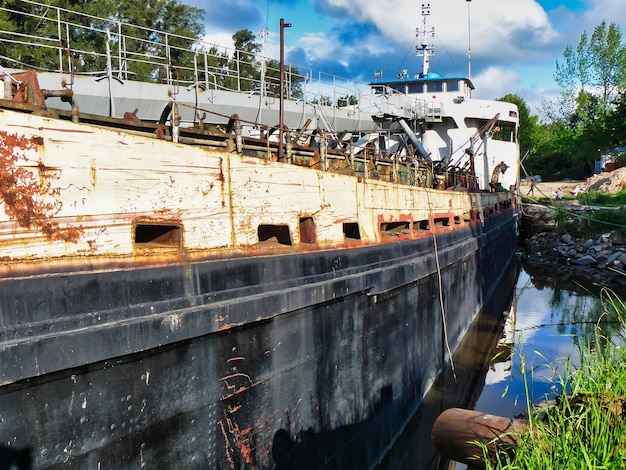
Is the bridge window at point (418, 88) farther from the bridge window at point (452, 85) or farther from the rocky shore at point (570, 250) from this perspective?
the rocky shore at point (570, 250)

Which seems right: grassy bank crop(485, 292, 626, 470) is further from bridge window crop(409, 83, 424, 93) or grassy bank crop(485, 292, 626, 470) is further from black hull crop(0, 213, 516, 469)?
bridge window crop(409, 83, 424, 93)

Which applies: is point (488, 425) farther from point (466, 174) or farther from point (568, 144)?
point (568, 144)

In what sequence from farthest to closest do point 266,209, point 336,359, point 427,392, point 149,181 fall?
point 427,392, point 336,359, point 266,209, point 149,181

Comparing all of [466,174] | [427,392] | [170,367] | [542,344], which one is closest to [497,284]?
[466,174]

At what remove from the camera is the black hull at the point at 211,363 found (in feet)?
9.46

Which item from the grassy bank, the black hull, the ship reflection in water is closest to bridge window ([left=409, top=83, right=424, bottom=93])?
the ship reflection in water

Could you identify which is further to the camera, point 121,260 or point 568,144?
point 568,144

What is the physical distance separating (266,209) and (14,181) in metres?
2.17

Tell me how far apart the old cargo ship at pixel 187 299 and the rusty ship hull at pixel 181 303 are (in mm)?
12

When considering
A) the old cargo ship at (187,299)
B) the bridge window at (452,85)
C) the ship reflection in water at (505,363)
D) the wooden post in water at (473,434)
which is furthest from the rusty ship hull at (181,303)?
the bridge window at (452,85)

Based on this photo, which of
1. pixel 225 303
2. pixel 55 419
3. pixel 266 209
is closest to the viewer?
pixel 55 419

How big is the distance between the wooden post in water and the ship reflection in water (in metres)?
0.33

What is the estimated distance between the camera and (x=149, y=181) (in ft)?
11.9

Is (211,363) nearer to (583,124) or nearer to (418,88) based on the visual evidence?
(418,88)
